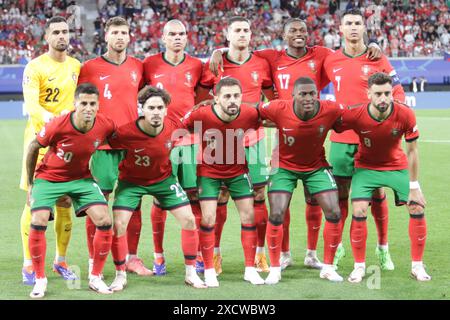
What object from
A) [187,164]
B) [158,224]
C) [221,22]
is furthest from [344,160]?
[221,22]

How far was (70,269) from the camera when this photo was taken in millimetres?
7316

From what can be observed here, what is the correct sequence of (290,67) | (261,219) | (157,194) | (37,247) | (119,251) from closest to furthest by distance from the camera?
(37,247) → (119,251) → (157,194) → (261,219) → (290,67)

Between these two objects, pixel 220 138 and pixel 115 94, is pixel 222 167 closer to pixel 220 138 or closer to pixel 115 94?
pixel 220 138

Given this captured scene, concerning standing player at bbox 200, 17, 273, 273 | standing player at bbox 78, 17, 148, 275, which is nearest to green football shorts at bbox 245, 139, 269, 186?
standing player at bbox 200, 17, 273, 273

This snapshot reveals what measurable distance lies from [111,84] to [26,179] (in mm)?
1129

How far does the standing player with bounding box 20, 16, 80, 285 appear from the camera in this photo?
7145 millimetres

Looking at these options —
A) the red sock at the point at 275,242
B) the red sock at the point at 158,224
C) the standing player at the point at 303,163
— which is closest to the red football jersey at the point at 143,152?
the red sock at the point at 158,224

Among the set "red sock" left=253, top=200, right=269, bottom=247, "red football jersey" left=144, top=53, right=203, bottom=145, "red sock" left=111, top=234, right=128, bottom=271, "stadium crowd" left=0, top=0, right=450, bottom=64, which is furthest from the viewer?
"stadium crowd" left=0, top=0, right=450, bottom=64

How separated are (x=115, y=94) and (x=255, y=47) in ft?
75.3

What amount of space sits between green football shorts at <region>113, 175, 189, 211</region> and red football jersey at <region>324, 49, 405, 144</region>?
5.55ft

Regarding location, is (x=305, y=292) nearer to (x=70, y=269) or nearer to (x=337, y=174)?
(x=337, y=174)

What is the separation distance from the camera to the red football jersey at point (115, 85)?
7312 mm

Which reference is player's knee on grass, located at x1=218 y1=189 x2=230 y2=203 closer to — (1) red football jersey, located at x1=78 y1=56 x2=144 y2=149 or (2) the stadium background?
(2) the stadium background

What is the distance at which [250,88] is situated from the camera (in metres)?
7.61
